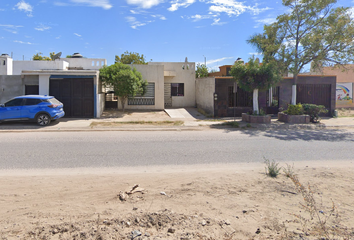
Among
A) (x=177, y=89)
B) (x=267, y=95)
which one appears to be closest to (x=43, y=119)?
(x=177, y=89)

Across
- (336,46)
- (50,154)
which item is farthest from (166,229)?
(336,46)

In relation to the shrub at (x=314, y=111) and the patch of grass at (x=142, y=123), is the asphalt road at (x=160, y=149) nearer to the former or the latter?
the patch of grass at (x=142, y=123)

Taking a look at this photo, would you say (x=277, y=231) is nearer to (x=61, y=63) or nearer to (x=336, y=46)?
(x=336, y=46)

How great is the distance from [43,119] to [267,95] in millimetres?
14505

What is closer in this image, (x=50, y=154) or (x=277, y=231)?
(x=277, y=231)

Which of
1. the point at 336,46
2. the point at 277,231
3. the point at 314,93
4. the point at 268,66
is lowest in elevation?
the point at 277,231

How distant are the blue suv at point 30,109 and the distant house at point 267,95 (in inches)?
400

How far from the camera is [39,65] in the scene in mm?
24031

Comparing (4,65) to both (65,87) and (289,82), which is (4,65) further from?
(289,82)

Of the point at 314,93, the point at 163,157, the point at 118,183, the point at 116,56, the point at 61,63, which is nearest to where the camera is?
the point at 118,183

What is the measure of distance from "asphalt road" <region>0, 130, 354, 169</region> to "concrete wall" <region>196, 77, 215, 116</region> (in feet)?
26.1

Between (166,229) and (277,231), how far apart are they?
1511 millimetres

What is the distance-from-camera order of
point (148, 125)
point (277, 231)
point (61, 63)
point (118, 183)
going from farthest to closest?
point (61, 63) → point (148, 125) → point (118, 183) → point (277, 231)

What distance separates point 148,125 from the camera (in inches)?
619
